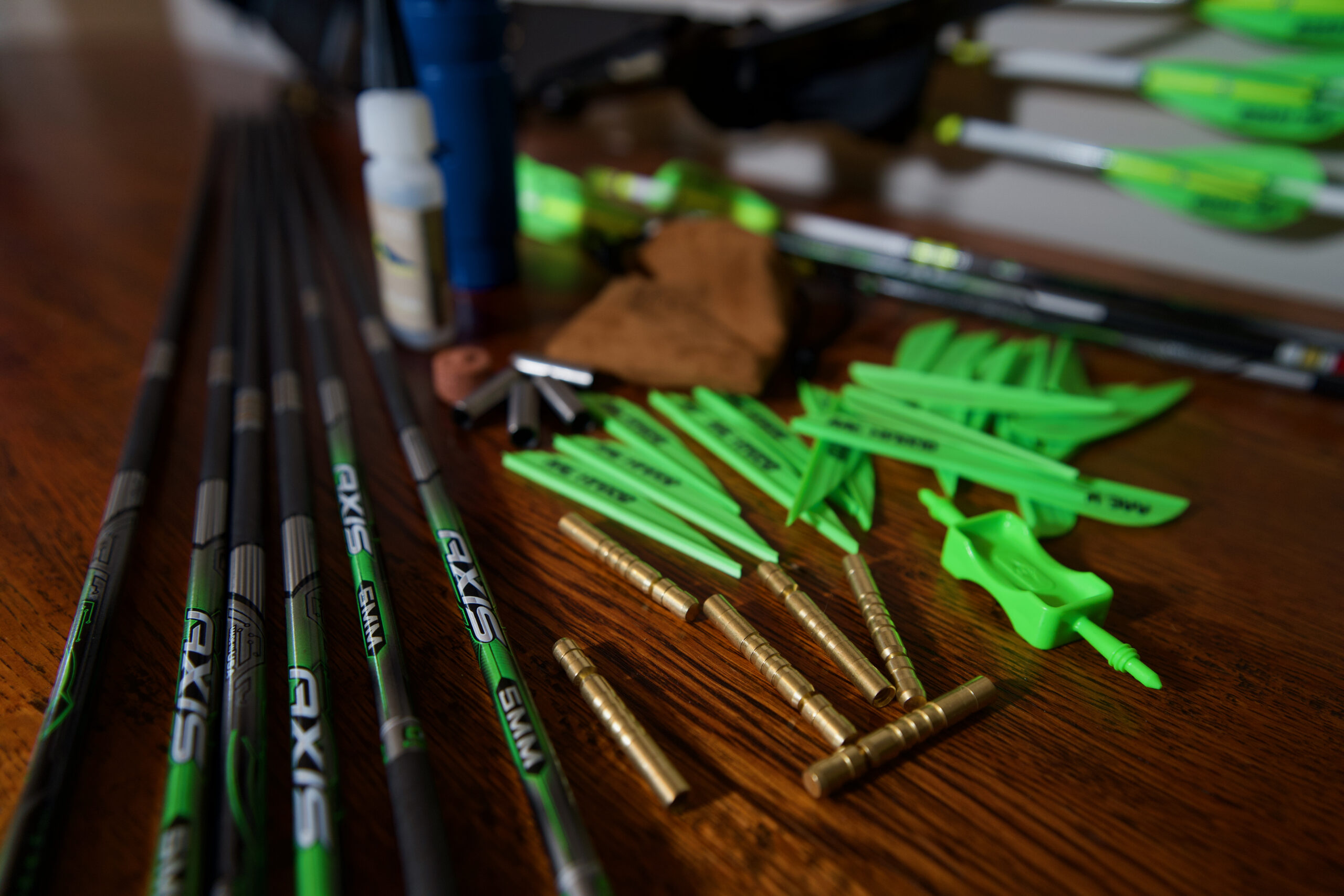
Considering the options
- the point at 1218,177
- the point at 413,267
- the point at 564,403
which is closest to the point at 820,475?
the point at 564,403

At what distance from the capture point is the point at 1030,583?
517 mm

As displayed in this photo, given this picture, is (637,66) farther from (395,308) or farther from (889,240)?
(395,308)

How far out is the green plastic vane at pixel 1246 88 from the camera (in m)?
0.82

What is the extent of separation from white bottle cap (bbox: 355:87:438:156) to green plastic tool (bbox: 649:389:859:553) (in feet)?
1.06

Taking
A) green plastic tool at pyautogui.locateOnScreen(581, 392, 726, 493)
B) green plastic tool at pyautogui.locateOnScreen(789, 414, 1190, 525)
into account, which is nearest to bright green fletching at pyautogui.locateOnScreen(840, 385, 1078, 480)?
green plastic tool at pyautogui.locateOnScreen(789, 414, 1190, 525)

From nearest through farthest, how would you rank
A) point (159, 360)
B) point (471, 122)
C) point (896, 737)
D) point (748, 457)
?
point (896, 737)
point (748, 457)
point (159, 360)
point (471, 122)

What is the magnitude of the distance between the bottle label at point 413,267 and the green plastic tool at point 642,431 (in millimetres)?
190

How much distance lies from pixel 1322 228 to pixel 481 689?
1060 millimetres

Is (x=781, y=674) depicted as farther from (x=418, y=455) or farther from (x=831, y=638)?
(x=418, y=455)

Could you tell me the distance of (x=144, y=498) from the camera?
0.59 m

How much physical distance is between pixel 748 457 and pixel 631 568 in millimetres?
170

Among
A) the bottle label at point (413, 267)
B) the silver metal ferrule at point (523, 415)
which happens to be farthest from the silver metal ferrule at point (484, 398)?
the bottle label at point (413, 267)

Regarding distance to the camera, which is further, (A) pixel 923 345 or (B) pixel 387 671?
(A) pixel 923 345

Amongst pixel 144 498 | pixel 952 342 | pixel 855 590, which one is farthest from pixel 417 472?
pixel 952 342
